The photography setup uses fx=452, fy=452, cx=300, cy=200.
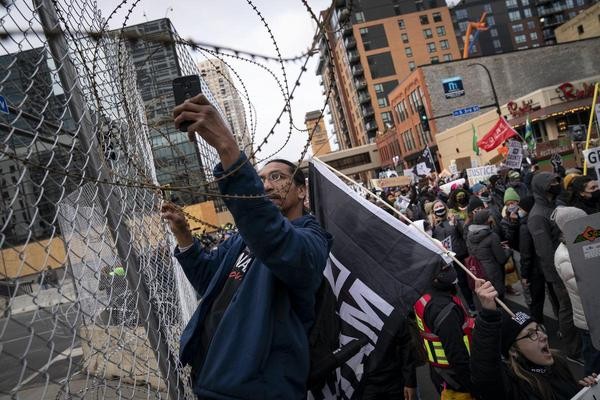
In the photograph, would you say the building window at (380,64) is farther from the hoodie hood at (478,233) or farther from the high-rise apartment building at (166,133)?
the high-rise apartment building at (166,133)

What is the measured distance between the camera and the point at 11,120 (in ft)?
6.12

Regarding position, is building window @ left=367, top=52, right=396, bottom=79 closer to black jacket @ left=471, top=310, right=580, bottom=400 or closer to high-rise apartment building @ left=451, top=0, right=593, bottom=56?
high-rise apartment building @ left=451, top=0, right=593, bottom=56

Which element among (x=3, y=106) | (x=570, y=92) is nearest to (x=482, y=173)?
(x=3, y=106)

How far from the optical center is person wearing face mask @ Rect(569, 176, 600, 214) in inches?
226

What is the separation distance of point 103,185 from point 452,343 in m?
2.44

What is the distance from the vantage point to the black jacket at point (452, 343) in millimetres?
3055

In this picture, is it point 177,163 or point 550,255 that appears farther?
point 550,255

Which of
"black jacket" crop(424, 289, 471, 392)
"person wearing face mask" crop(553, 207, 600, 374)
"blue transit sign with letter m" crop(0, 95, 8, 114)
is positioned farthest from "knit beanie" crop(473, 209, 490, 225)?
"blue transit sign with letter m" crop(0, 95, 8, 114)

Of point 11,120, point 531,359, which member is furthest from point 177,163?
point 531,359

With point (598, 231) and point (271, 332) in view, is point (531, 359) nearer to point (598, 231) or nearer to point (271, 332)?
point (598, 231)

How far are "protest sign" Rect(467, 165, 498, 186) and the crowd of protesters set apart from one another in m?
7.45

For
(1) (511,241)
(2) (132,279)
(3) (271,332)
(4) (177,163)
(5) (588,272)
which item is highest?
(4) (177,163)

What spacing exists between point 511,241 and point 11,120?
6783 mm

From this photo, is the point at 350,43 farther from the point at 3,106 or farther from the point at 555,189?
the point at 3,106
